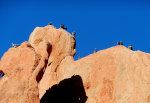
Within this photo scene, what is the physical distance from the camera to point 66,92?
2505 centimetres

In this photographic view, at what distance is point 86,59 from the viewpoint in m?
26.1

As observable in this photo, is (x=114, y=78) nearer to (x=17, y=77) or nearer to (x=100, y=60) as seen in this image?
(x=100, y=60)

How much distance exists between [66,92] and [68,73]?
7.59 ft

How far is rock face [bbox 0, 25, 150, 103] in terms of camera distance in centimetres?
1614

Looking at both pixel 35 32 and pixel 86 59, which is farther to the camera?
pixel 35 32

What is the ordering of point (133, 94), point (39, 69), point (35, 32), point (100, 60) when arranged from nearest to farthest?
point (39, 69) → point (133, 94) → point (100, 60) → point (35, 32)

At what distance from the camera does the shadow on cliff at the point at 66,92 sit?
24158 millimetres

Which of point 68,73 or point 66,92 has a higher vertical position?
point 68,73

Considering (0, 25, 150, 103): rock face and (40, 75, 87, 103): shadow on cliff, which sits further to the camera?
(40, 75, 87, 103): shadow on cliff

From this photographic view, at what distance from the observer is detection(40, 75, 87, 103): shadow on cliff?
24.2m

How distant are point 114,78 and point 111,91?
138 cm

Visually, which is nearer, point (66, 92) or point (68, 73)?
point (66, 92)

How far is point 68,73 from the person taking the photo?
26.4 meters

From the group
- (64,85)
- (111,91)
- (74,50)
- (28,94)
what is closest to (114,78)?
(111,91)
